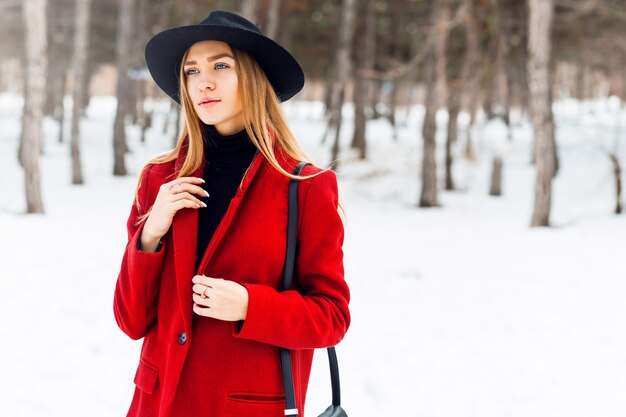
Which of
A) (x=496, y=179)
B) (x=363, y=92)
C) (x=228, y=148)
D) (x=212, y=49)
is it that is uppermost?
(x=363, y=92)

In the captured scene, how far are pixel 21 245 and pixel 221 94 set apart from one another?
749 centimetres

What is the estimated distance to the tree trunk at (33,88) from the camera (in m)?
9.67

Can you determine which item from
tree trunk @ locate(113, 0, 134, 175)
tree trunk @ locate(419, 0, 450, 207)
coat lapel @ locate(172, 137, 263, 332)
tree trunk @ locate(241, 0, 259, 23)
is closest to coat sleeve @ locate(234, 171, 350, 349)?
coat lapel @ locate(172, 137, 263, 332)

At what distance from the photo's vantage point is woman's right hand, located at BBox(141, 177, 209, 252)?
60.1 inches

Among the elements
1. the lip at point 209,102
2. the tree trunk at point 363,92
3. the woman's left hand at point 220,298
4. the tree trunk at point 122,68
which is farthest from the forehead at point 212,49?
the tree trunk at point 363,92

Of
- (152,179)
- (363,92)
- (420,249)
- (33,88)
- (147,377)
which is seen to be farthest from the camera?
(363,92)

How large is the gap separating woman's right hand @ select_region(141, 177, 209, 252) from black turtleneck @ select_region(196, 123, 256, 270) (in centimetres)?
9

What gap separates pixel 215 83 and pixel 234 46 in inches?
4.5

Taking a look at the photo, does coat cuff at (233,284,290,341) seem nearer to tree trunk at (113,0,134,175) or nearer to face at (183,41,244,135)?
face at (183,41,244,135)

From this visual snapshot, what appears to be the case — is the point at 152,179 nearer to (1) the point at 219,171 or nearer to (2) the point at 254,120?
(1) the point at 219,171

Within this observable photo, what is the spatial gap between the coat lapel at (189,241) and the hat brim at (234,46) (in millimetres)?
279

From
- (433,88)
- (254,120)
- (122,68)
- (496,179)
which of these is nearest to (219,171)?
(254,120)

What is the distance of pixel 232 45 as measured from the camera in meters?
1.65

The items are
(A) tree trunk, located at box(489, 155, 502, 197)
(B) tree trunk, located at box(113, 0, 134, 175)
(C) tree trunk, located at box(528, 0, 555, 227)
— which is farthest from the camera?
(B) tree trunk, located at box(113, 0, 134, 175)
